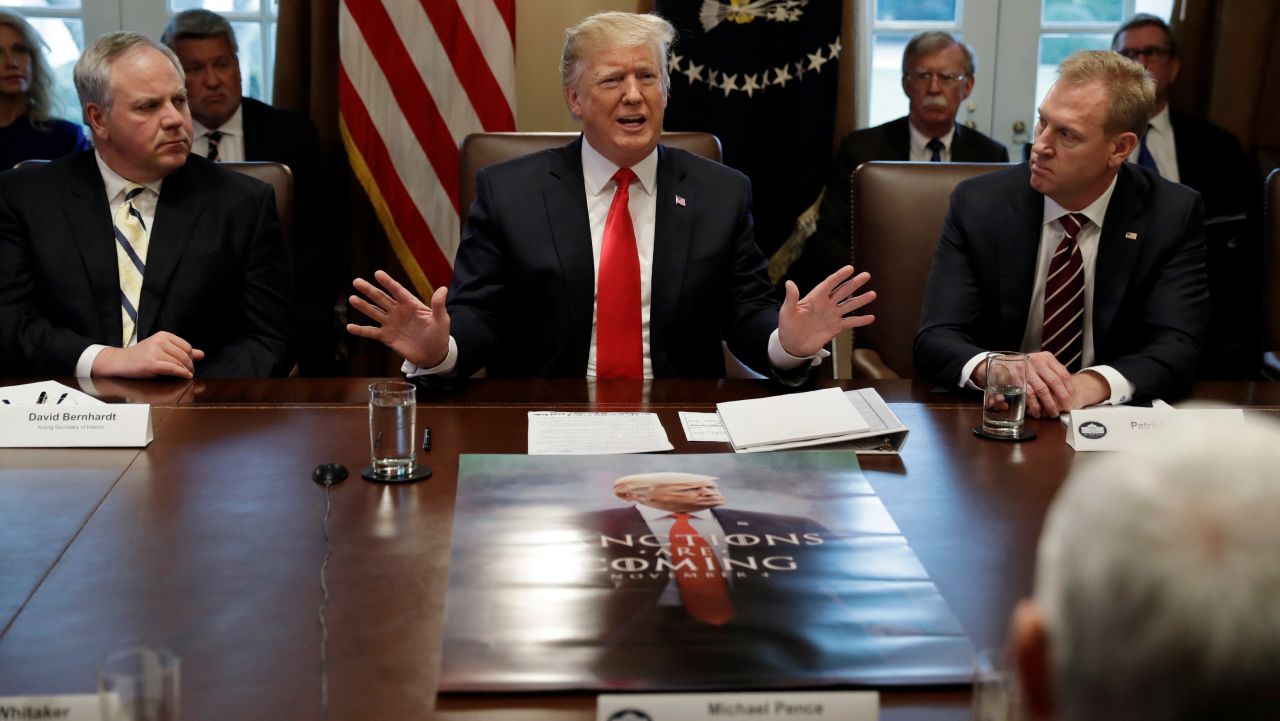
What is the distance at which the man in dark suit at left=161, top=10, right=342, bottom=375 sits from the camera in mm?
3986

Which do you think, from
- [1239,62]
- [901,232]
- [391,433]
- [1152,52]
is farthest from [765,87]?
[391,433]

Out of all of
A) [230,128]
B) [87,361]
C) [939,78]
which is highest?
[939,78]

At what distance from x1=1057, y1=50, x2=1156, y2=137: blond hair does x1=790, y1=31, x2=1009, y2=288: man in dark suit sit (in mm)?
1483

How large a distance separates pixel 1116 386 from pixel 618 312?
100 cm

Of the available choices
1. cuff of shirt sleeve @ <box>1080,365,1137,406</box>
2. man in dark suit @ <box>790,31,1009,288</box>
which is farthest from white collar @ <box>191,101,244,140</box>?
cuff of shirt sleeve @ <box>1080,365,1137,406</box>

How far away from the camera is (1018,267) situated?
263 centimetres

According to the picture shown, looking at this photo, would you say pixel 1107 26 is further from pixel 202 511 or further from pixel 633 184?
pixel 202 511

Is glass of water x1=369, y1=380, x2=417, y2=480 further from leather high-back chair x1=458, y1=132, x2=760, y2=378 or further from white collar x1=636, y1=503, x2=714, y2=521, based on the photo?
leather high-back chair x1=458, y1=132, x2=760, y2=378


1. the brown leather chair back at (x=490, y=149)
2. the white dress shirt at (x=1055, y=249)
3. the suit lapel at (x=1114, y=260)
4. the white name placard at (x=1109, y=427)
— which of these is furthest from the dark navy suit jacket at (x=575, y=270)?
the white name placard at (x=1109, y=427)

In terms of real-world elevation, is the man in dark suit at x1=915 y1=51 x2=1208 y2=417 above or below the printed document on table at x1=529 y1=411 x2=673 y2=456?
above

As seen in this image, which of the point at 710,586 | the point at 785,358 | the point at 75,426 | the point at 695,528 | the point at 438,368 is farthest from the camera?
the point at 785,358

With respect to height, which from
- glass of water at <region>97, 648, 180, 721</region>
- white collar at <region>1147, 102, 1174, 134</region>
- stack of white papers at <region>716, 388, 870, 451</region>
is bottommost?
stack of white papers at <region>716, 388, 870, 451</region>

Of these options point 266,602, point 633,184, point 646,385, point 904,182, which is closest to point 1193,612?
point 266,602

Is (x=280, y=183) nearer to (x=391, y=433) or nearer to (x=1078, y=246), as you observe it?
(x=391, y=433)
